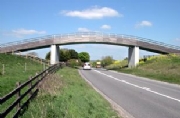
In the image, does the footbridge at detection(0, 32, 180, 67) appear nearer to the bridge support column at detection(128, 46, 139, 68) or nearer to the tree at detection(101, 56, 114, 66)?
the bridge support column at detection(128, 46, 139, 68)

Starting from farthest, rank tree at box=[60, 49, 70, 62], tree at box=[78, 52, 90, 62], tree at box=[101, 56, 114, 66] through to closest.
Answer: tree at box=[78, 52, 90, 62], tree at box=[60, 49, 70, 62], tree at box=[101, 56, 114, 66]

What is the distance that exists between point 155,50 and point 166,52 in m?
2.26

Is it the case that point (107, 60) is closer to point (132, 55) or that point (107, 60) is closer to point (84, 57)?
point (84, 57)

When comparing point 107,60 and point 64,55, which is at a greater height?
point 64,55

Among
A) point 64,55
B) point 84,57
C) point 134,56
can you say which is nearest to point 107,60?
point 64,55

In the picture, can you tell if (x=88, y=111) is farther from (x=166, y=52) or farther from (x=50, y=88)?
(x=166, y=52)

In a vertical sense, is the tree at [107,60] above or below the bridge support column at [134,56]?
below

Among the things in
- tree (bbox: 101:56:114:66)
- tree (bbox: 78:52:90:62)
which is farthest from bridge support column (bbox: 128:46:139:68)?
tree (bbox: 78:52:90:62)

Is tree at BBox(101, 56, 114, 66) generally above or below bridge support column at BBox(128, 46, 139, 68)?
below

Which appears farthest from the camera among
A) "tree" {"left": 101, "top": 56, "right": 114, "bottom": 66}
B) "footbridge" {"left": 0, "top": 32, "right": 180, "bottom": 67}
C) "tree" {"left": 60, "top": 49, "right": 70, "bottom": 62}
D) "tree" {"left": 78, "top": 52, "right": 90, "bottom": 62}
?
"tree" {"left": 78, "top": 52, "right": 90, "bottom": 62}

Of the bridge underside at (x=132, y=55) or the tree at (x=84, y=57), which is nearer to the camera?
the bridge underside at (x=132, y=55)

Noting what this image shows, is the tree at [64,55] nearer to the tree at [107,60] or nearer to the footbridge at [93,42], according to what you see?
the tree at [107,60]

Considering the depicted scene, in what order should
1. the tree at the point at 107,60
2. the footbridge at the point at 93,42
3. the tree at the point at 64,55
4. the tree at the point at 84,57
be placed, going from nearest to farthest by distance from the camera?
the footbridge at the point at 93,42, the tree at the point at 107,60, the tree at the point at 64,55, the tree at the point at 84,57

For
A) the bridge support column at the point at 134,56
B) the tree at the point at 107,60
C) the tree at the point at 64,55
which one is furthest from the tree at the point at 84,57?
the bridge support column at the point at 134,56
